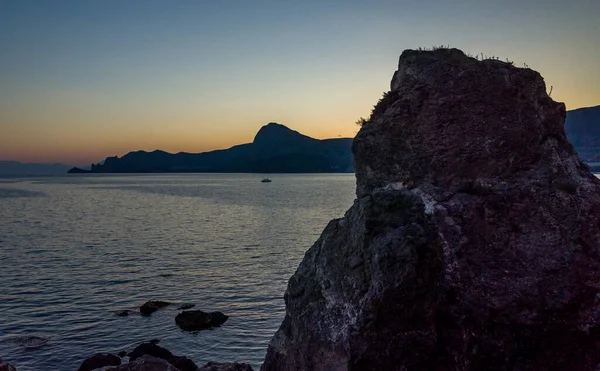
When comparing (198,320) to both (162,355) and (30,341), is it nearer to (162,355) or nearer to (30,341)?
(162,355)

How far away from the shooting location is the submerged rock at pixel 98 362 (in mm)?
18969

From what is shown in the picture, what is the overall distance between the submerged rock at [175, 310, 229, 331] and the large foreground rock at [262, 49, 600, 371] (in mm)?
14618

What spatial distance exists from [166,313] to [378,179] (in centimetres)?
1965

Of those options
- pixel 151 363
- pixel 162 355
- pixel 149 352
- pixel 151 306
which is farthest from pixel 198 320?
pixel 151 363

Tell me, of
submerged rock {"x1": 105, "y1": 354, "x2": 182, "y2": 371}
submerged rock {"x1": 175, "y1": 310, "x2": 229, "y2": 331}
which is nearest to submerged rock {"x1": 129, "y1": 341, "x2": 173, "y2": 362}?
submerged rock {"x1": 175, "y1": 310, "x2": 229, "y2": 331}

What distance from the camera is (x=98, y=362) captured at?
19234 millimetres

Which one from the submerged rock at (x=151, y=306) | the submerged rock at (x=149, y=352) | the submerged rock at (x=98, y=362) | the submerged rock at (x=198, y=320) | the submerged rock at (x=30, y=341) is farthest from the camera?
the submerged rock at (x=151, y=306)

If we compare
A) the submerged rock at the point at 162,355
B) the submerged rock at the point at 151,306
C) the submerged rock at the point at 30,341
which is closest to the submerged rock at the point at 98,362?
the submerged rock at the point at 162,355

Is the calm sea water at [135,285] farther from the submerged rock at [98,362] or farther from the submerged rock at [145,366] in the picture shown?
the submerged rock at [145,366]

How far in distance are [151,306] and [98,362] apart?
9103mm

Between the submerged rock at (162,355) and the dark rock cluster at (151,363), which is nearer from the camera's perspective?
the dark rock cluster at (151,363)

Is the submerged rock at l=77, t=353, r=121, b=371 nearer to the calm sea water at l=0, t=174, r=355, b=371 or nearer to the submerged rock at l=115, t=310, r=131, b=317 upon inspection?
the calm sea water at l=0, t=174, r=355, b=371

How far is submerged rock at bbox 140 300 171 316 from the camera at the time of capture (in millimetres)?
27875

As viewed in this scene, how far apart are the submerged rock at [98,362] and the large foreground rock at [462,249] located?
10535 millimetres
